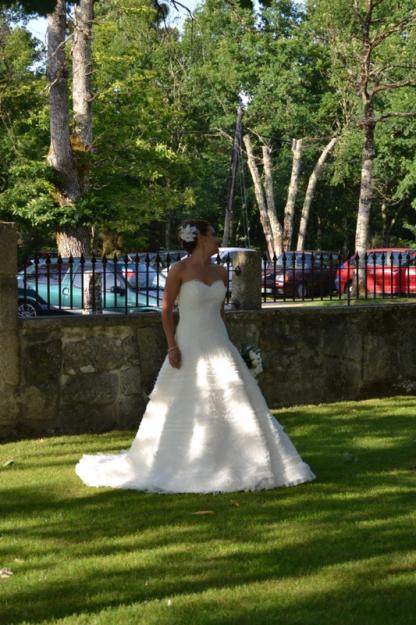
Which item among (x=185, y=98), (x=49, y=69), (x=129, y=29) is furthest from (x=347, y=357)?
(x=185, y=98)

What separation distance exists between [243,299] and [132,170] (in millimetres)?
26778

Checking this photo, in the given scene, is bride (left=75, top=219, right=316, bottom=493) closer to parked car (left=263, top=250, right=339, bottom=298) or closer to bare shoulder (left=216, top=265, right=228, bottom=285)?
bare shoulder (left=216, top=265, right=228, bottom=285)

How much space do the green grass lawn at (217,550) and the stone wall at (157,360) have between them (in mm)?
1790

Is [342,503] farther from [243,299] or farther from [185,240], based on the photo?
[243,299]

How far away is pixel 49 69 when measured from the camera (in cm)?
2498

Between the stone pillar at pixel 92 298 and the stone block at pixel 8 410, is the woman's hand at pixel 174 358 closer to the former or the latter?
the stone block at pixel 8 410

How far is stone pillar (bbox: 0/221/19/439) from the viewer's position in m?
11.1

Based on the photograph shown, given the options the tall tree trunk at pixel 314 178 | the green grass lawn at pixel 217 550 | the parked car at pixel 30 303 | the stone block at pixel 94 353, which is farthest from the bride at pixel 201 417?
the tall tree trunk at pixel 314 178

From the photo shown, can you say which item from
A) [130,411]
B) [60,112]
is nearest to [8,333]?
[130,411]

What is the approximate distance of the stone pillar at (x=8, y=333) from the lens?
Result: 11.1m

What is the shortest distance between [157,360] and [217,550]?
5802 mm

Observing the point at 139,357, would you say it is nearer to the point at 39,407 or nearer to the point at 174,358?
the point at 39,407

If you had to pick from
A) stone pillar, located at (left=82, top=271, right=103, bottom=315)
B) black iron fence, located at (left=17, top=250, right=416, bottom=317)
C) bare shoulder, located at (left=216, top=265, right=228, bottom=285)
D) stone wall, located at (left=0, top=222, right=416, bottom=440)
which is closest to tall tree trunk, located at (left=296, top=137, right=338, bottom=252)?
black iron fence, located at (left=17, top=250, right=416, bottom=317)

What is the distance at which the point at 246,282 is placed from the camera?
13031 mm
